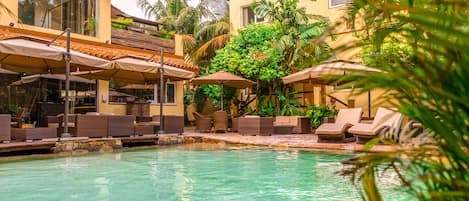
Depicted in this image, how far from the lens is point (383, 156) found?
2.70ft

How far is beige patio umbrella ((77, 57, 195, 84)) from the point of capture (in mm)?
11430

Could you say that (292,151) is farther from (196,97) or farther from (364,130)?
(196,97)

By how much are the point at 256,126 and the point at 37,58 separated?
6.51m

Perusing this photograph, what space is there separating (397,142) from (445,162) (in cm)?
13

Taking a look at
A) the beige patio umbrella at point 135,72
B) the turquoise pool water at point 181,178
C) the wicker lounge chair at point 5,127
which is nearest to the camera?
the turquoise pool water at point 181,178

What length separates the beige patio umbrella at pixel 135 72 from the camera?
37.5ft

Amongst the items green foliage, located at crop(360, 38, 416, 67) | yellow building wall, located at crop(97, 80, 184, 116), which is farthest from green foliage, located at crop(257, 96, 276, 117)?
green foliage, located at crop(360, 38, 416, 67)

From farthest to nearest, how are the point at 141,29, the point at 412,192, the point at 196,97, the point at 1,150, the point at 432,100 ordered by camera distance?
the point at 196,97
the point at 141,29
the point at 1,150
the point at 412,192
the point at 432,100

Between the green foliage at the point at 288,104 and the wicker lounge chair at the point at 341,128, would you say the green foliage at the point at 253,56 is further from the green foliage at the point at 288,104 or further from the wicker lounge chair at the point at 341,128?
the wicker lounge chair at the point at 341,128

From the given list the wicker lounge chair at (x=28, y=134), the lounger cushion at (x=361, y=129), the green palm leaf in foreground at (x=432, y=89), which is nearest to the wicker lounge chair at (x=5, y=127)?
the wicker lounge chair at (x=28, y=134)

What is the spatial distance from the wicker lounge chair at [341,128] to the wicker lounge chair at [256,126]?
2931mm

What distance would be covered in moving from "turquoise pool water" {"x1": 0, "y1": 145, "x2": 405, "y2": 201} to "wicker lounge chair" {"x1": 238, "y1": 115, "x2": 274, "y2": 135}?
374 cm

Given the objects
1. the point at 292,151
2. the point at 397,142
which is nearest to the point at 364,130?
the point at 292,151

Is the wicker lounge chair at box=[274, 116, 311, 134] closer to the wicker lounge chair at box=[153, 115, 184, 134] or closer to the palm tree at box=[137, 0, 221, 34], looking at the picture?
the wicker lounge chair at box=[153, 115, 184, 134]
